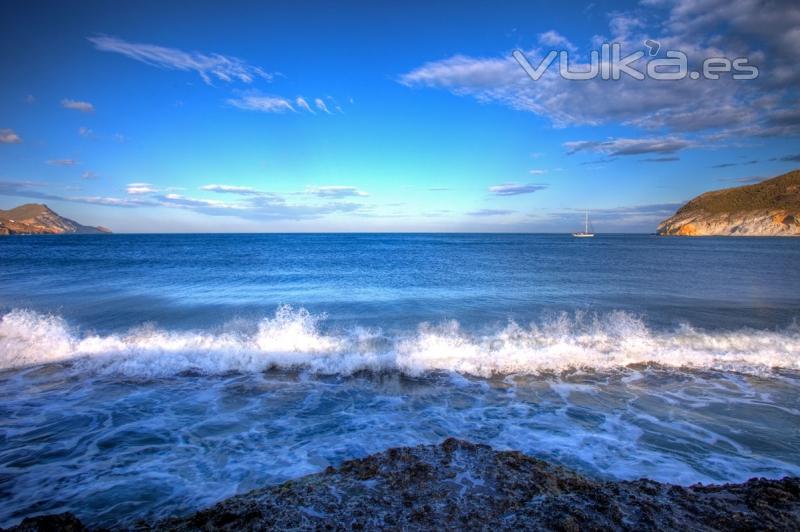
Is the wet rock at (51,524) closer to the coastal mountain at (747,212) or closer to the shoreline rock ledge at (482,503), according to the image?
the shoreline rock ledge at (482,503)

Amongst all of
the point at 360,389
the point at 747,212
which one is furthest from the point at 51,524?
the point at 747,212

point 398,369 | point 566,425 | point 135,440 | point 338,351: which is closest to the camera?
point 135,440

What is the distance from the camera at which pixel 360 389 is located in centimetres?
875

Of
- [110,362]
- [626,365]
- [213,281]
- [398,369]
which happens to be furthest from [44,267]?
[626,365]

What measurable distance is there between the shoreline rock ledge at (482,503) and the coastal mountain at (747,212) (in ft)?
493

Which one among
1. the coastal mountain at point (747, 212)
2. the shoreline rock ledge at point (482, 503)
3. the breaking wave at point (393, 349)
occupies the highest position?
the coastal mountain at point (747, 212)

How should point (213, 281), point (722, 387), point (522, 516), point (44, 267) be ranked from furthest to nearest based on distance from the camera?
point (44, 267) < point (213, 281) < point (722, 387) < point (522, 516)

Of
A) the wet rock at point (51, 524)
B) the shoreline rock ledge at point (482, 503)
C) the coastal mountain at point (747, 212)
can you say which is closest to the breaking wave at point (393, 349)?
the shoreline rock ledge at point (482, 503)

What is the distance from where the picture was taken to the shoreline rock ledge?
3.76m

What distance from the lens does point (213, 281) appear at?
2577cm

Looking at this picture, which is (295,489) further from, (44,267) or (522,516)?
(44,267)

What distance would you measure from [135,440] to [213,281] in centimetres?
2116

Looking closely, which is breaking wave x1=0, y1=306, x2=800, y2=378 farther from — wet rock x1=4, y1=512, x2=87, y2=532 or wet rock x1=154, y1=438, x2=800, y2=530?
wet rock x1=4, y1=512, x2=87, y2=532

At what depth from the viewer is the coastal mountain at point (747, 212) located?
112625mm
